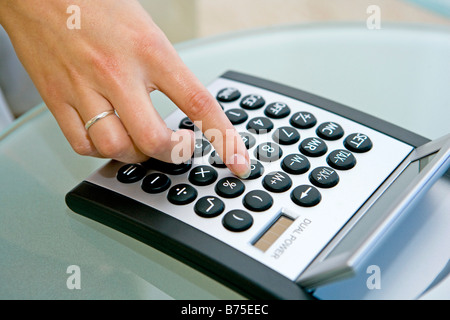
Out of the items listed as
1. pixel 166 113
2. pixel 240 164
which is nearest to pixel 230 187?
pixel 240 164

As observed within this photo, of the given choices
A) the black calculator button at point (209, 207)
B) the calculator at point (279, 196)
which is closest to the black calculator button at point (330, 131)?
the calculator at point (279, 196)

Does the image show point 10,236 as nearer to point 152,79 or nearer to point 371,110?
point 152,79

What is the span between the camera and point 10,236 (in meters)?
0.36

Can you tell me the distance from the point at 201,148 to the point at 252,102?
0.23 feet

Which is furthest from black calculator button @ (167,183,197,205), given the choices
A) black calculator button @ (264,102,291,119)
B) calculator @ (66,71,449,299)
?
black calculator button @ (264,102,291,119)

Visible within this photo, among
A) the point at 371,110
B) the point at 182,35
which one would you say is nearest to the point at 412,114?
the point at 371,110

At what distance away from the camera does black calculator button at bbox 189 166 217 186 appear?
0.35m

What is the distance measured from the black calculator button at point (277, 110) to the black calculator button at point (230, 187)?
0.08 metres

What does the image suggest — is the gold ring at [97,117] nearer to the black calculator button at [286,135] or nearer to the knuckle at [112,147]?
the knuckle at [112,147]

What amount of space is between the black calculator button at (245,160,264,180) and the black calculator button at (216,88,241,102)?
3.3 inches

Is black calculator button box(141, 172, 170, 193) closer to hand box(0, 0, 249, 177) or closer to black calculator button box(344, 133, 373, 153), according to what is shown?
hand box(0, 0, 249, 177)

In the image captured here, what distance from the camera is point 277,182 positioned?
35cm

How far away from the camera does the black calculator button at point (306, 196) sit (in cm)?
33
